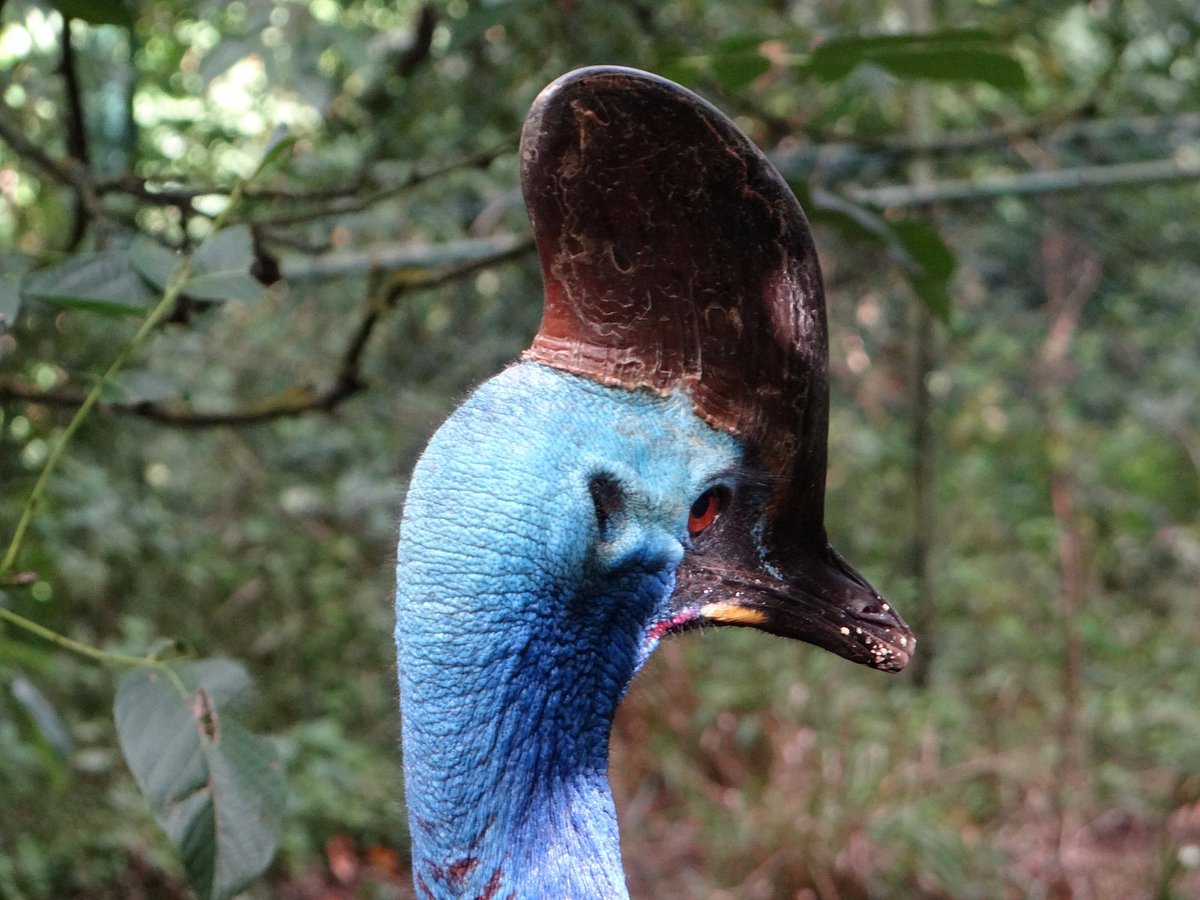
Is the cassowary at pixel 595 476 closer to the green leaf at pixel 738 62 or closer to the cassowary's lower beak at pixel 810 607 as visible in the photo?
the cassowary's lower beak at pixel 810 607

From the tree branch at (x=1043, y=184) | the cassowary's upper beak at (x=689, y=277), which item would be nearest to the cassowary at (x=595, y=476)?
the cassowary's upper beak at (x=689, y=277)

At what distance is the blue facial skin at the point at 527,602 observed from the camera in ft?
3.09

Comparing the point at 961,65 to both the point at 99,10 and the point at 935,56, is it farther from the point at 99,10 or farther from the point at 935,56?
the point at 99,10

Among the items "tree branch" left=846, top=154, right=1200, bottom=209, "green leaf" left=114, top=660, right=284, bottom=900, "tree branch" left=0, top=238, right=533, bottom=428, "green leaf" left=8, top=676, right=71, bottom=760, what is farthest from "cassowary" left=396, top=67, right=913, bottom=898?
"tree branch" left=846, top=154, right=1200, bottom=209

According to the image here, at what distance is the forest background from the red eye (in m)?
0.40

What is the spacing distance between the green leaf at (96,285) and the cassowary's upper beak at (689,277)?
356 millimetres

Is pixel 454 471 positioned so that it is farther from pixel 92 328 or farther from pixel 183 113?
pixel 92 328

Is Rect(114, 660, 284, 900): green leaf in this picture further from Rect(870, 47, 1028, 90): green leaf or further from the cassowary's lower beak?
Rect(870, 47, 1028, 90): green leaf

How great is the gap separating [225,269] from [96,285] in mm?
105

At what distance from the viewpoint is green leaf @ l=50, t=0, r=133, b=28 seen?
1.20m

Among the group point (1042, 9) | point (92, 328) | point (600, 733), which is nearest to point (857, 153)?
point (1042, 9)

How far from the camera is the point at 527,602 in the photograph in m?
0.96

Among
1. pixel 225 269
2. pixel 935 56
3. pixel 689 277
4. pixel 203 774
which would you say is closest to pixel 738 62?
pixel 935 56

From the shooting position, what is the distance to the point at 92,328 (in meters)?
2.93
